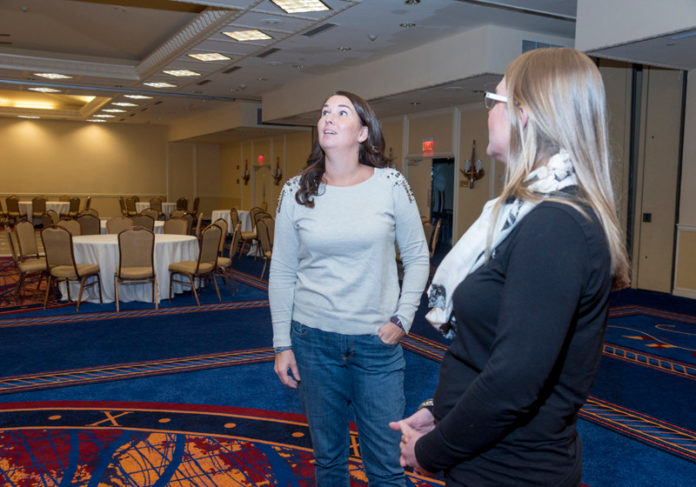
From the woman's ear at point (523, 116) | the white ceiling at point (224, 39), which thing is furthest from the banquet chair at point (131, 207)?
the woman's ear at point (523, 116)

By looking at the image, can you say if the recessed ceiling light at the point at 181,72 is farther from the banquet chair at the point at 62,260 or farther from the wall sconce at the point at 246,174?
the wall sconce at the point at 246,174

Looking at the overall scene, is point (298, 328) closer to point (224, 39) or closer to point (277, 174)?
point (224, 39)

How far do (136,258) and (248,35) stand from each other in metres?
3.74

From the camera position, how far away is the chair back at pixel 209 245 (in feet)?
23.5

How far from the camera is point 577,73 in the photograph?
976 millimetres

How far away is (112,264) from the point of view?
7.24m

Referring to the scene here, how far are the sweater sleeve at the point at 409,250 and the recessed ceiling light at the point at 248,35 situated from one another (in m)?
7.15

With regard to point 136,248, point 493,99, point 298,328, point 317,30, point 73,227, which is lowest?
point 136,248

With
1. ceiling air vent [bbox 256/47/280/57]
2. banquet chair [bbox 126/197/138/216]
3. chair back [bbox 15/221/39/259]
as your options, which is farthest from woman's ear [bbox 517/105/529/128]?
banquet chair [bbox 126/197/138/216]

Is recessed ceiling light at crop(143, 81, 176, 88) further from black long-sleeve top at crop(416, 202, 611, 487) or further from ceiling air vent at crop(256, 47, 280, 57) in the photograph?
black long-sleeve top at crop(416, 202, 611, 487)

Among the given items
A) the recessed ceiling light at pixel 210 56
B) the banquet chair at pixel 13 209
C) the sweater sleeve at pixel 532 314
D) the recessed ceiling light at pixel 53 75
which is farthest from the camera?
the banquet chair at pixel 13 209

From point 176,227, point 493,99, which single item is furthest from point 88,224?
point 493,99

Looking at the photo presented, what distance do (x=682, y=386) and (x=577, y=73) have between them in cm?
413

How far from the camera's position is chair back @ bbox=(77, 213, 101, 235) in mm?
9289
